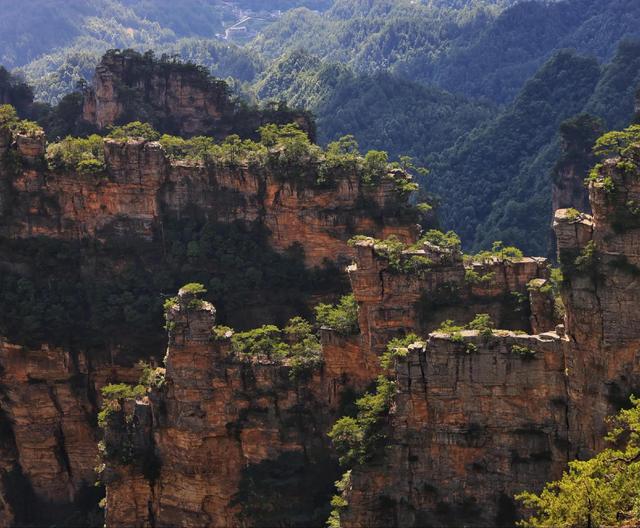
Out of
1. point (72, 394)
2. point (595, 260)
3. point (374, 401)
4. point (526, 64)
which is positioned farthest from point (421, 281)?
point (526, 64)

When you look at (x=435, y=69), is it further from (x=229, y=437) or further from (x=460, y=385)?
(x=460, y=385)

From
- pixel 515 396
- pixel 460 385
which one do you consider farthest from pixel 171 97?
pixel 515 396

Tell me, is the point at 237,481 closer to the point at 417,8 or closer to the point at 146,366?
the point at 146,366

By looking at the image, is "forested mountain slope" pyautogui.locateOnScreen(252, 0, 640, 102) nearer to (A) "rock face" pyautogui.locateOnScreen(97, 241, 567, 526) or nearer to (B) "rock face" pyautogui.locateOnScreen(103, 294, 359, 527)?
(A) "rock face" pyautogui.locateOnScreen(97, 241, 567, 526)

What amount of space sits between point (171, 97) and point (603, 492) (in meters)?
46.4

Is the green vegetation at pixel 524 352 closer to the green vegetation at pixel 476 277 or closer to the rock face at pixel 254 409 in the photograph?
the rock face at pixel 254 409

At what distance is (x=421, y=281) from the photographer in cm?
3834

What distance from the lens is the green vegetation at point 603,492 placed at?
84.4 ft

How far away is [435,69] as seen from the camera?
12769cm

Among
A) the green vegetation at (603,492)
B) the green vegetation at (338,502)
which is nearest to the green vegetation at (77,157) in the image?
the green vegetation at (338,502)

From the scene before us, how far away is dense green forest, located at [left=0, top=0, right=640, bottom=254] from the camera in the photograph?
82750 millimetres

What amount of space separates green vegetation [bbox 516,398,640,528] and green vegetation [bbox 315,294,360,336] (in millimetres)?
10835

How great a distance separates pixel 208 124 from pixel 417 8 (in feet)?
290

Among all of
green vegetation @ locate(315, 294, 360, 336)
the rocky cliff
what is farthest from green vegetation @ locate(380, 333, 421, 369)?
the rocky cliff
